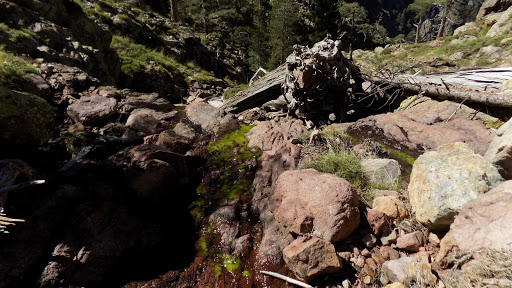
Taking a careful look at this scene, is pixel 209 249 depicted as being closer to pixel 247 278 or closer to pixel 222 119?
pixel 247 278

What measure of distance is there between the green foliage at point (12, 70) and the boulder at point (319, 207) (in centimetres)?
757

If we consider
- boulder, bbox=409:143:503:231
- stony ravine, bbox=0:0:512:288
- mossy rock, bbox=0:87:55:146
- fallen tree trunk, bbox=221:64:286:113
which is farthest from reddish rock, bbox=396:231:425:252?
fallen tree trunk, bbox=221:64:286:113

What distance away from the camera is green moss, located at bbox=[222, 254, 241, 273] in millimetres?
3400

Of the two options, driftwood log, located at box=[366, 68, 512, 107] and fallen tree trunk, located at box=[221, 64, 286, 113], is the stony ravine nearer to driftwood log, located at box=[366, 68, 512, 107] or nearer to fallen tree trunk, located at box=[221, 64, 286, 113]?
driftwood log, located at box=[366, 68, 512, 107]

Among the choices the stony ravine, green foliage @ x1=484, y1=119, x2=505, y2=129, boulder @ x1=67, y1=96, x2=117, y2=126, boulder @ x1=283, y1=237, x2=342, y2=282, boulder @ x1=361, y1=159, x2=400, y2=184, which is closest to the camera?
the stony ravine

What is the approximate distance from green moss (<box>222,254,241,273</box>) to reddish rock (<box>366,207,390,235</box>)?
2.07 metres

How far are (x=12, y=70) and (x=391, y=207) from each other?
9.57m

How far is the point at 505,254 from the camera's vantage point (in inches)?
76.4

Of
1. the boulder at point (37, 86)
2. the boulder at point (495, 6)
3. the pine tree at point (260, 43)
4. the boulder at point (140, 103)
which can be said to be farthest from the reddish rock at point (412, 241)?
the boulder at point (495, 6)

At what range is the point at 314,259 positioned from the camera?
9.45 ft

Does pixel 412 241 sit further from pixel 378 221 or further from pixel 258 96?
pixel 258 96

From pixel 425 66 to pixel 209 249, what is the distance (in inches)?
930

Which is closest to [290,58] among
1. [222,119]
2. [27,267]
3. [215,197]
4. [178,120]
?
[222,119]

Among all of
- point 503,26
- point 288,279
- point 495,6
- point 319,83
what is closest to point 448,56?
point 503,26
